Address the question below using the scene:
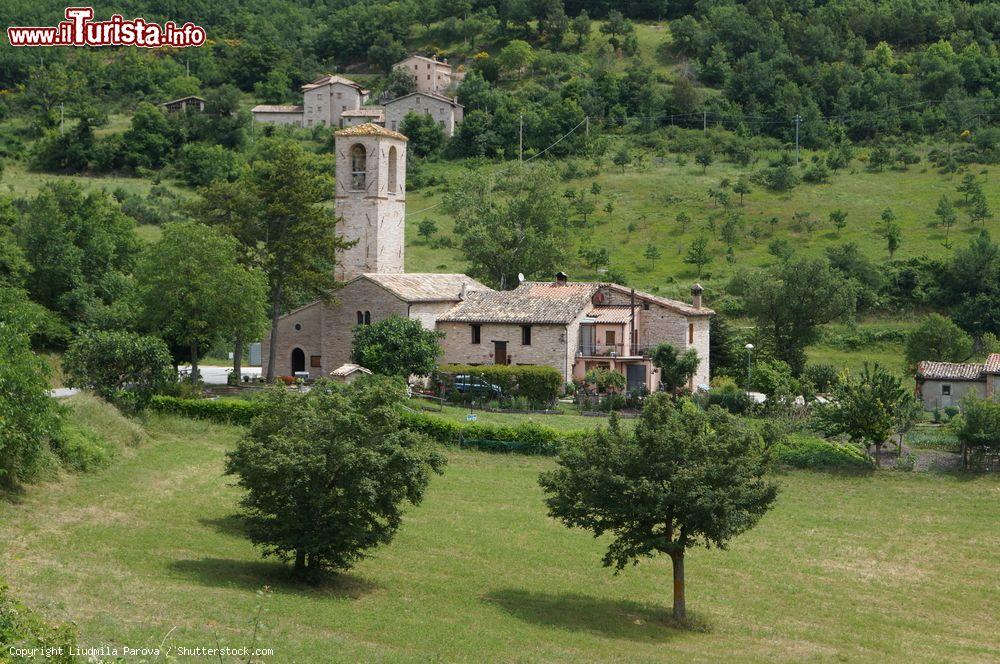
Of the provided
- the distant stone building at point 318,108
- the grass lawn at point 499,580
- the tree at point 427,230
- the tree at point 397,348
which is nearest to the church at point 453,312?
the tree at point 397,348

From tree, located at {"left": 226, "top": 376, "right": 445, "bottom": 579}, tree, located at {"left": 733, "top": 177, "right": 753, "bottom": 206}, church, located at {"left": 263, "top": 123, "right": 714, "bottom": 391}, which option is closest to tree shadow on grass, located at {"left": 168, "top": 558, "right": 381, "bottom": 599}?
tree, located at {"left": 226, "top": 376, "right": 445, "bottom": 579}

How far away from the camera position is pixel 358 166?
2234 inches

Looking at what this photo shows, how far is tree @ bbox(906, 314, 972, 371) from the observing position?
5656 cm

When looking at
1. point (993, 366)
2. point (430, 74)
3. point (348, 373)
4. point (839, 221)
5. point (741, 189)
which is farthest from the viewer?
point (430, 74)

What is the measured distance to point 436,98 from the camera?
116062 mm

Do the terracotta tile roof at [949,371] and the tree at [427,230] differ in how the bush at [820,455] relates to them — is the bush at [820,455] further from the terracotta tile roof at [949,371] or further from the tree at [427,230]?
the tree at [427,230]

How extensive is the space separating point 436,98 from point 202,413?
77.1 metres

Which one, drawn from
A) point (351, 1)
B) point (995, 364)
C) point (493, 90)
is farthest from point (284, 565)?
point (351, 1)

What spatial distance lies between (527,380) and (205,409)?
12.4 meters

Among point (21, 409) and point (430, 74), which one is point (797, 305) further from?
point (430, 74)

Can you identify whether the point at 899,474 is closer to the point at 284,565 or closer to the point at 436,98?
the point at 284,565

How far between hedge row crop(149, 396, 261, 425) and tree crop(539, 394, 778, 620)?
17.5 metres

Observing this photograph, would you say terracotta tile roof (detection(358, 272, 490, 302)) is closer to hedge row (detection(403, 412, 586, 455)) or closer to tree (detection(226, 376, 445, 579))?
hedge row (detection(403, 412, 586, 455))

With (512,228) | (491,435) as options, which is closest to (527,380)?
(491,435)
